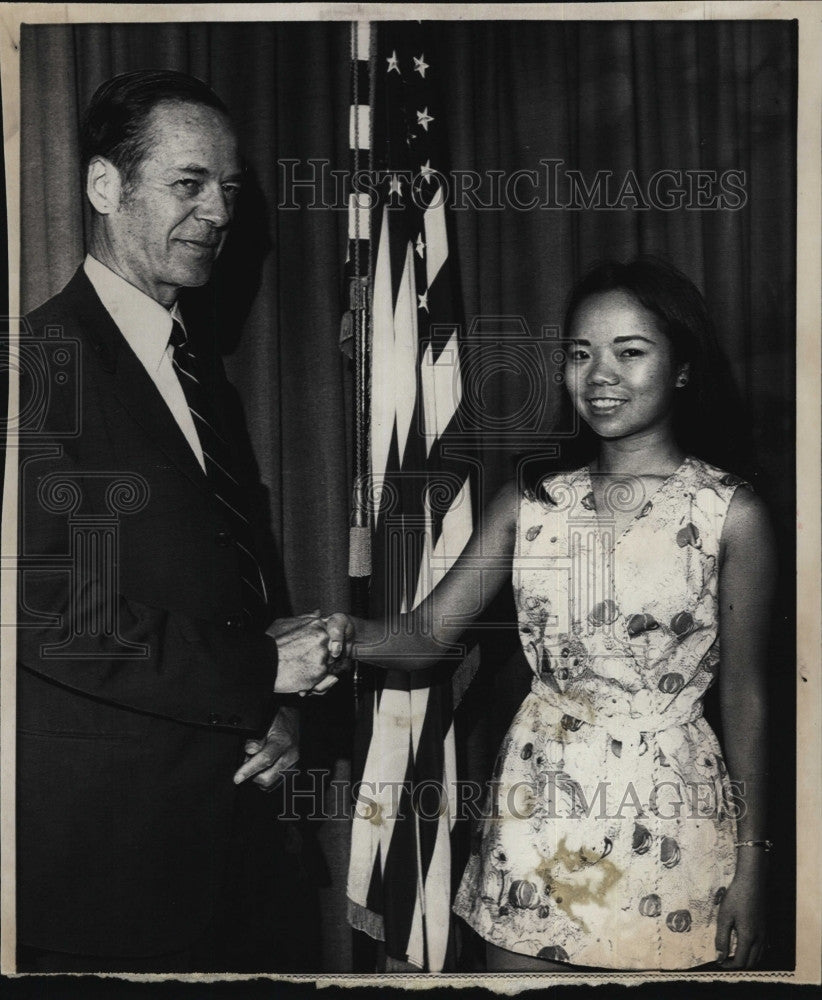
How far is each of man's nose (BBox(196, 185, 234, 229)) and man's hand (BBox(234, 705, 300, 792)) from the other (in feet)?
3.67

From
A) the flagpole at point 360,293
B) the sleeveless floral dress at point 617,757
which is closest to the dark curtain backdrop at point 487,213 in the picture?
the flagpole at point 360,293

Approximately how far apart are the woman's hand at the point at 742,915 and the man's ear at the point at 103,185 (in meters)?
2.05

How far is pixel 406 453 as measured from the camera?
8.05 ft

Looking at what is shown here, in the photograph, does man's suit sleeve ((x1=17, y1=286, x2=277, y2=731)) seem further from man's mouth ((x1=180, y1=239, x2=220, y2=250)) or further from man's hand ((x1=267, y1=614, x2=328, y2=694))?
man's mouth ((x1=180, y1=239, x2=220, y2=250))

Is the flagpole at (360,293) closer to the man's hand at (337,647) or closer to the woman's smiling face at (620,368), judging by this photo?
the man's hand at (337,647)

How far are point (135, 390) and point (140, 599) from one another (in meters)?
0.46

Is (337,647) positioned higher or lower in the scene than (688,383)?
lower

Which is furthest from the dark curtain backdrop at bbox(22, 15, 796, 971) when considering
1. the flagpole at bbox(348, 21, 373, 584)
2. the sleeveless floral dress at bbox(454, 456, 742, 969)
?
the sleeveless floral dress at bbox(454, 456, 742, 969)

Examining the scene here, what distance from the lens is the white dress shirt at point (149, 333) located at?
236cm

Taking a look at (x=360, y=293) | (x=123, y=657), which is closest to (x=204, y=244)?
(x=360, y=293)

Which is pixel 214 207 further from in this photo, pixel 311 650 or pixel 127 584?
pixel 311 650

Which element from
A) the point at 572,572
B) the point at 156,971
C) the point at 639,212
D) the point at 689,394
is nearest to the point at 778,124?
the point at 639,212

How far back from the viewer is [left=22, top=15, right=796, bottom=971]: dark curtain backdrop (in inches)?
97.0

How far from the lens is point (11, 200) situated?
2461mm
